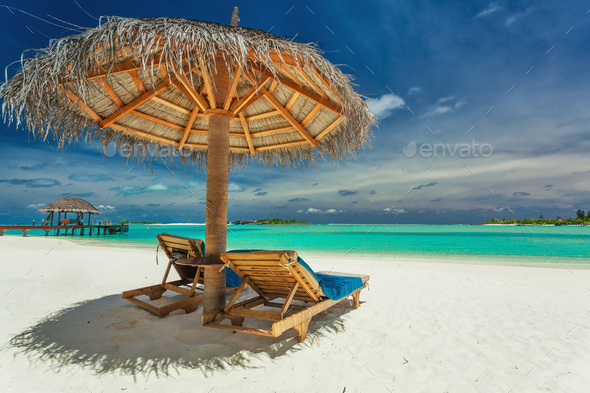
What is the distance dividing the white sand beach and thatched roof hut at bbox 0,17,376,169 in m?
1.92

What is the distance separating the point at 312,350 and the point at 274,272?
707mm

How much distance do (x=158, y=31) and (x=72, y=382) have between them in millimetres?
2496

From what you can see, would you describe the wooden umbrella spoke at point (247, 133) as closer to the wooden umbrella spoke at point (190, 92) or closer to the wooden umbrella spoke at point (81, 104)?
the wooden umbrella spoke at point (190, 92)

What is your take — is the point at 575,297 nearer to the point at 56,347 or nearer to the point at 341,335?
the point at 341,335

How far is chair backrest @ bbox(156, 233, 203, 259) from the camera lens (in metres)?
3.06

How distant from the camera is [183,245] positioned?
3158mm

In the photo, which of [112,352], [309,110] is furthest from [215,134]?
[112,352]

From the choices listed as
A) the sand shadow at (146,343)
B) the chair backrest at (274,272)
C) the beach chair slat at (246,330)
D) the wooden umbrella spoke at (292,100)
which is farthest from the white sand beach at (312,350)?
the wooden umbrella spoke at (292,100)

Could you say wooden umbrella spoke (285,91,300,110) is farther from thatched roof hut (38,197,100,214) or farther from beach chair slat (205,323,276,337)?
thatched roof hut (38,197,100,214)

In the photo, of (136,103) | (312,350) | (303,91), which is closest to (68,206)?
(136,103)

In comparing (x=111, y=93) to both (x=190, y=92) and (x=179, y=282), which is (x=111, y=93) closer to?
(x=190, y=92)

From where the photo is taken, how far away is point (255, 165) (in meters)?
4.71

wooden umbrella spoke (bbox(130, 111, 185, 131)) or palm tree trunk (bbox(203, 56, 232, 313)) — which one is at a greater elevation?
wooden umbrella spoke (bbox(130, 111, 185, 131))

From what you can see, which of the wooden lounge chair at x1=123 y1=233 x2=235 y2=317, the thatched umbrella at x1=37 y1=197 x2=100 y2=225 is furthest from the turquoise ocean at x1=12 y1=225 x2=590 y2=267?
the wooden lounge chair at x1=123 y1=233 x2=235 y2=317
